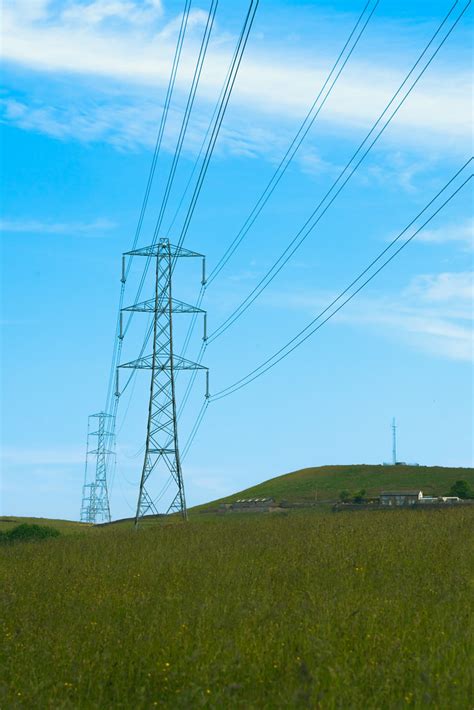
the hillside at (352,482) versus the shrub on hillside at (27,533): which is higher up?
the hillside at (352,482)

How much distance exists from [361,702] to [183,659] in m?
2.08

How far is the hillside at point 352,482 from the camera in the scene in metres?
66.4

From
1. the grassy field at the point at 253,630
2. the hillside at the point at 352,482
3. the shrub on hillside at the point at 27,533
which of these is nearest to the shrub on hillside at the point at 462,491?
the hillside at the point at 352,482

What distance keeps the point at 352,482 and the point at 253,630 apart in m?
65.5

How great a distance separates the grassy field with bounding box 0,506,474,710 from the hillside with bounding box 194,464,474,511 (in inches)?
1871

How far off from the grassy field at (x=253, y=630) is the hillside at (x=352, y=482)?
4752cm

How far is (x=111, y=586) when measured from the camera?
13.4 m

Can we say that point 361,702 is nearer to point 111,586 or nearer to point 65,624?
point 65,624

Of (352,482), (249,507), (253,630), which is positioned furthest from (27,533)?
(352,482)

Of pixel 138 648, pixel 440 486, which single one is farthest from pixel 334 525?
pixel 440 486

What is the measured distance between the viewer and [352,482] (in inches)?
2906

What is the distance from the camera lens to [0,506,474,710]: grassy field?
7.59 m

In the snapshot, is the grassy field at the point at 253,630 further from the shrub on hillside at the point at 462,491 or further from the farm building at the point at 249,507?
the farm building at the point at 249,507

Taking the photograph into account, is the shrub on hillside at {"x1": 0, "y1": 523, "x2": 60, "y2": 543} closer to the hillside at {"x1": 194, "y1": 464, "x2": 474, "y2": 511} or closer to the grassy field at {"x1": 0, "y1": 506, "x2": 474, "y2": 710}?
the grassy field at {"x1": 0, "y1": 506, "x2": 474, "y2": 710}
